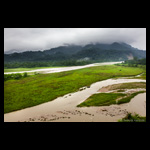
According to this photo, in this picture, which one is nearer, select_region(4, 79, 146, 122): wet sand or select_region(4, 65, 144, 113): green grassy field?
select_region(4, 79, 146, 122): wet sand

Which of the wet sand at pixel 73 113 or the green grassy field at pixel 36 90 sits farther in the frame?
the green grassy field at pixel 36 90

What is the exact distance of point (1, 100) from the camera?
4035 mm

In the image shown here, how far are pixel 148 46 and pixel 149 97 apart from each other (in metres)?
2.37

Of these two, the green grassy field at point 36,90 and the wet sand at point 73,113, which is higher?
the green grassy field at point 36,90

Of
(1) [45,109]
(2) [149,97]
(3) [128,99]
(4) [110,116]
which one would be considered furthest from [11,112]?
(3) [128,99]

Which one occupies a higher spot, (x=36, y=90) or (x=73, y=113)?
(x=36, y=90)

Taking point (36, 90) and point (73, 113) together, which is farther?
point (36, 90)

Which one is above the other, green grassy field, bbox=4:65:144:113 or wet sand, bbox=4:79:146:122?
green grassy field, bbox=4:65:144:113

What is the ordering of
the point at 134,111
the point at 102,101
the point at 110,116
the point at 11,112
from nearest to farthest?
1. the point at 110,116
2. the point at 134,111
3. the point at 11,112
4. the point at 102,101

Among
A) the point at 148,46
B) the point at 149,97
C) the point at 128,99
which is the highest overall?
the point at 148,46
